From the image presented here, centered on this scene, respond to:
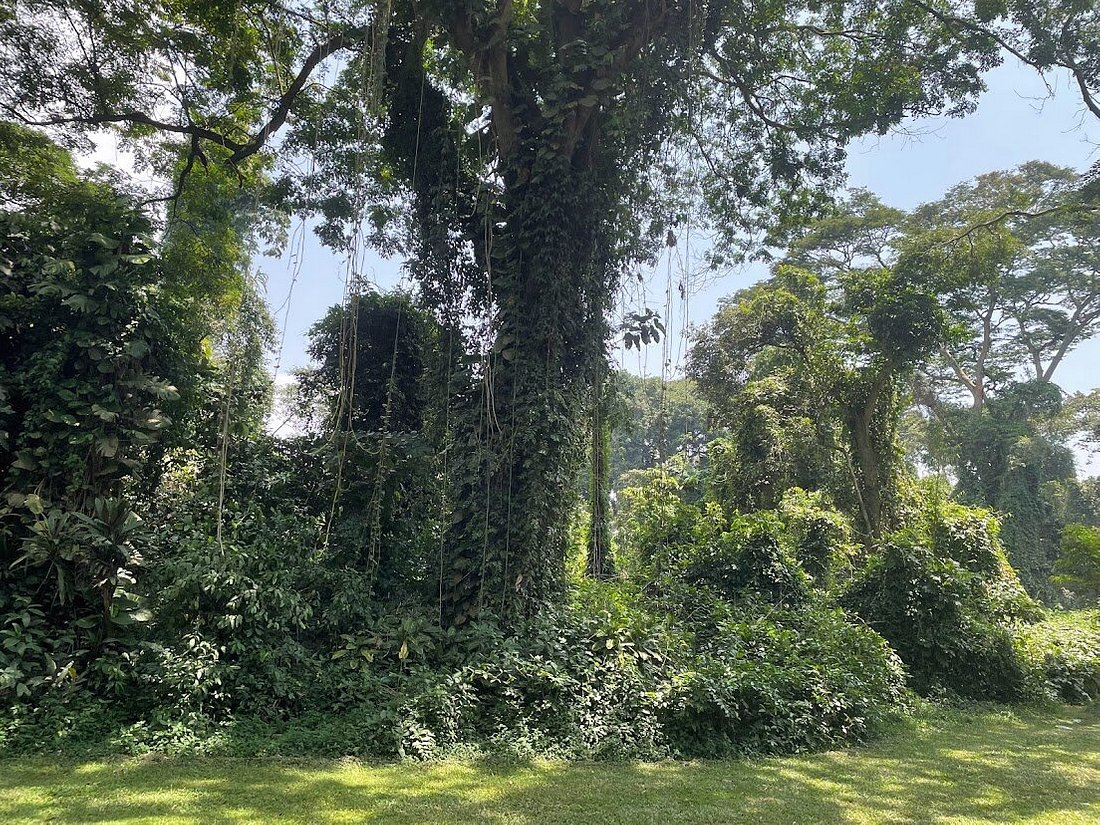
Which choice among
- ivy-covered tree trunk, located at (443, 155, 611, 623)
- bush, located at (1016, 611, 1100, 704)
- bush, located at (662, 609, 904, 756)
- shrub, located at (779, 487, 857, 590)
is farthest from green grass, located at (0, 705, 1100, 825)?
shrub, located at (779, 487, 857, 590)

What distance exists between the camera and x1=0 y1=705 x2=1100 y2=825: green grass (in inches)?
125

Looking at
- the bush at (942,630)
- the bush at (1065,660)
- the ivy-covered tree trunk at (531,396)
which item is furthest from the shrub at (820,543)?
the ivy-covered tree trunk at (531,396)

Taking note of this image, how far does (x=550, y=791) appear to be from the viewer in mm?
3689

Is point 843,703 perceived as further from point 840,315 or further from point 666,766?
point 840,315

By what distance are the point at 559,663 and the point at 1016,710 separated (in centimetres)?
605

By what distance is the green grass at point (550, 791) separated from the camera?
318 cm

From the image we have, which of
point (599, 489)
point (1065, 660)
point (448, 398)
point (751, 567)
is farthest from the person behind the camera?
point (751, 567)

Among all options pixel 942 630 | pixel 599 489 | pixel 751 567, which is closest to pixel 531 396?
pixel 599 489

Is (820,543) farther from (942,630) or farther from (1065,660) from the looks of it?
(1065,660)

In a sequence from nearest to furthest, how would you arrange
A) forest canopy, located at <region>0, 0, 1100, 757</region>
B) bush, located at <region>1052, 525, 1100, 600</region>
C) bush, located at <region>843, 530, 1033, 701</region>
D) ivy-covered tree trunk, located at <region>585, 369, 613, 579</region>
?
1. forest canopy, located at <region>0, 0, 1100, 757</region>
2. ivy-covered tree trunk, located at <region>585, 369, 613, 579</region>
3. bush, located at <region>843, 530, 1033, 701</region>
4. bush, located at <region>1052, 525, 1100, 600</region>

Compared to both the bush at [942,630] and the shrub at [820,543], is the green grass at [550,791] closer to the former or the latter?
the bush at [942,630]

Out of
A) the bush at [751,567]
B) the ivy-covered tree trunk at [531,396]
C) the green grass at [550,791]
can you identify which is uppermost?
the ivy-covered tree trunk at [531,396]

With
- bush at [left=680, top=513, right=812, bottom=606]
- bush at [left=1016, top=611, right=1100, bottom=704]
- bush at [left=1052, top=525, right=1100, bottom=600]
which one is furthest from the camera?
bush at [left=1052, top=525, right=1100, bottom=600]

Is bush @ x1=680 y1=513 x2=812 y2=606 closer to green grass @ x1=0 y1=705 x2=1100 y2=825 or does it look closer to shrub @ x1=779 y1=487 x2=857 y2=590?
shrub @ x1=779 y1=487 x2=857 y2=590
